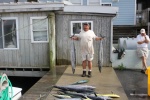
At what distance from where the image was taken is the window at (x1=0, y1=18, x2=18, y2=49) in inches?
382

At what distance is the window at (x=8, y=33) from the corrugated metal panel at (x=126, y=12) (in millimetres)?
10677

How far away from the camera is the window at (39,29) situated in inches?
375

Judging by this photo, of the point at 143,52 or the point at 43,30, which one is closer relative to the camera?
the point at 143,52

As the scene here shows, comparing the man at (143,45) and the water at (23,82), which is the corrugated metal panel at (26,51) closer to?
the water at (23,82)

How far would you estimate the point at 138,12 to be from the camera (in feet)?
73.1

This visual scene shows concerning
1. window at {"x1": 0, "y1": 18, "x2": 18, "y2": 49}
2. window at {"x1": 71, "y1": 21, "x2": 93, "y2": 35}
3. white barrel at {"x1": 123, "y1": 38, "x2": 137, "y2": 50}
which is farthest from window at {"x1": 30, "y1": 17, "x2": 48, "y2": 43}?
white barrel at {"x1": 123, "y1": 38, "x2": 137, "y2": 50}

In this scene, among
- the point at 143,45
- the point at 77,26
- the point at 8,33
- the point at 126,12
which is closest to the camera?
the point at 143,45

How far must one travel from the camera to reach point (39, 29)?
9.59 m

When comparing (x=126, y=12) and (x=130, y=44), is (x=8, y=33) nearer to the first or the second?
(x=130, y=44)

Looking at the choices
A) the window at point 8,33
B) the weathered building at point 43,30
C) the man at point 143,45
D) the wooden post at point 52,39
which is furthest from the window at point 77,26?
the window at point 8,33

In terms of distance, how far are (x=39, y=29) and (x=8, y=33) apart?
1.33m

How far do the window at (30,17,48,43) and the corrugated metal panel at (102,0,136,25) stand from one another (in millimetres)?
10297

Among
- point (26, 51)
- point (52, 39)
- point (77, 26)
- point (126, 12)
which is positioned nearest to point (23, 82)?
point (26, 51)

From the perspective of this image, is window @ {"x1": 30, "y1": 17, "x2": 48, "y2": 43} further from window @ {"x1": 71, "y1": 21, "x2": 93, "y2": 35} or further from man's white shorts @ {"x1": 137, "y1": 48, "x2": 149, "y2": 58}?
man's white shorts @ {"x1": 137, "y1": 48, "x2": 149, "y2": 58}
